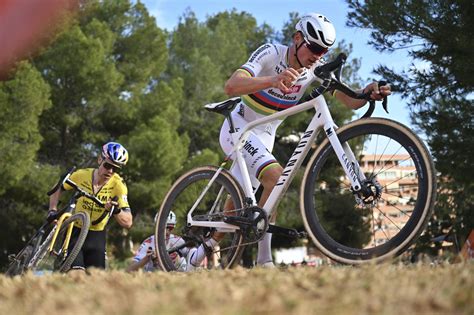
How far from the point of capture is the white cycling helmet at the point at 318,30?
22.6ft

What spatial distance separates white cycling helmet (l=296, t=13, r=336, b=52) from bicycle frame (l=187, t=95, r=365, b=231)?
0.58m

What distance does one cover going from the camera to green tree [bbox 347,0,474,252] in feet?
56.9

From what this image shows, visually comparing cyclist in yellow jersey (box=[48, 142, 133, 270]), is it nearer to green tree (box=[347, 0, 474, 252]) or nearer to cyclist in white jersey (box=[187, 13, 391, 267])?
cyclist in white jersey (box=[187, 13, 391, 267])

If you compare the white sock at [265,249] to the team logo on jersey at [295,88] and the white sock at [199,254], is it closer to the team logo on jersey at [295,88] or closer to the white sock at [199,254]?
the white sock at [199,254]

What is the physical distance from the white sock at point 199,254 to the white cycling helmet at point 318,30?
6.34ft

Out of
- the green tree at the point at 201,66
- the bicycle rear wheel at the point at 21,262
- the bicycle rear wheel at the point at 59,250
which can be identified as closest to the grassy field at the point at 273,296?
the bicycle rear wheel at the point at 59,250

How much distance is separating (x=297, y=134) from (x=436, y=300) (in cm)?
4899

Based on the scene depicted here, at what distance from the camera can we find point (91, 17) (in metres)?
41.9

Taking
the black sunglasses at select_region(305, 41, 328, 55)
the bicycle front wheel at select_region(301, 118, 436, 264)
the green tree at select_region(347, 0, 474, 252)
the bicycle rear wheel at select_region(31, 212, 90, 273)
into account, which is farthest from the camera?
the green tree at select_region(347, 0, 474, 252)

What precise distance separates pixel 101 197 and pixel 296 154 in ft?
14.7

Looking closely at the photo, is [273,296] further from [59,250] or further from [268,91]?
[59,250]

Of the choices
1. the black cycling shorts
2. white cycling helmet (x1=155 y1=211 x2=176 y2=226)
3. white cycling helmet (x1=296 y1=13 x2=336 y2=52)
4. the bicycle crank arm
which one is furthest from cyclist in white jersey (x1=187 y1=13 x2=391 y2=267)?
the black cycling shorts

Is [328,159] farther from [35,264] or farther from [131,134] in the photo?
[131,134]

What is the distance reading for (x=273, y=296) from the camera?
3.11 meters
